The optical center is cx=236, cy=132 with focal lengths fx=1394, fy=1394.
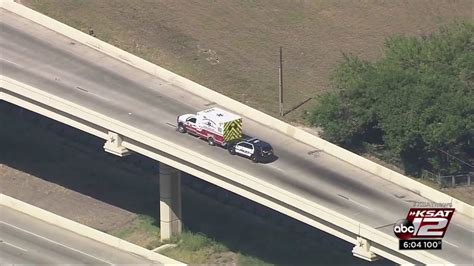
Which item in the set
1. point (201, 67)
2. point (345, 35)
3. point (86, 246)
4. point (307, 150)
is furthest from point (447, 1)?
point (86, 246)

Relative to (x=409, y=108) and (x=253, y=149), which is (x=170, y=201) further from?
(x=409, y=108)

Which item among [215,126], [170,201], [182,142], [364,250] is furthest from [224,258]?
[364,250]

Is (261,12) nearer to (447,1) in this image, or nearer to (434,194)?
(447,1)

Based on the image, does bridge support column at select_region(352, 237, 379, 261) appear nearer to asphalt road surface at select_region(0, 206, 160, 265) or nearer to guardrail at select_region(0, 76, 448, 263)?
guardrail at select_region(0, 76, 448, 263)

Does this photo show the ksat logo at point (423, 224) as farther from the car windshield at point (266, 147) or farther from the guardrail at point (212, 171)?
the car windshield at point (266, 147)

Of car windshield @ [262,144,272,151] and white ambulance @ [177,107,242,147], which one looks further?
white ambulance @ [177,107,242,147]

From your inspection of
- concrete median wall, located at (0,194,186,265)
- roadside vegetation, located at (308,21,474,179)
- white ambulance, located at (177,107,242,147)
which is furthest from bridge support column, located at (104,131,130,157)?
roadside vegetation, located at (308,21,474,179)
